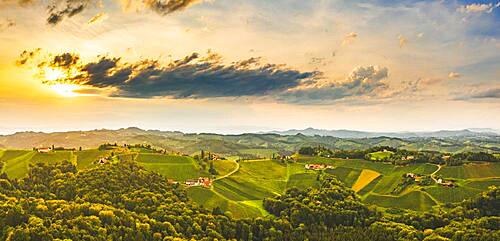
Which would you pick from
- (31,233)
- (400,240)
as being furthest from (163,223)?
(400,240)

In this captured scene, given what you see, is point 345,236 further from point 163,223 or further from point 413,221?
point 163,223

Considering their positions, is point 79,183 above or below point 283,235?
above

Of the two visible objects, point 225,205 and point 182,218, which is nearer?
point 182,218

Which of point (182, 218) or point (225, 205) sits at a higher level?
point (225, 205)

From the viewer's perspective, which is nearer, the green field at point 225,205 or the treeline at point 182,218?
the treeline at point 182,218

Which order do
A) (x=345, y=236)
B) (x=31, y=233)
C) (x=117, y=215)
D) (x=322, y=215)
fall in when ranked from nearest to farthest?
1. (x=31, y=233)
2. (x=117, y=215)
3. (x=345, y=236)
4. (x=322, y=215)

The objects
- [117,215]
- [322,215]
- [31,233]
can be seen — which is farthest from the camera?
Result: [322,215]

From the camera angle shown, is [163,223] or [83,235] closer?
[83,235]

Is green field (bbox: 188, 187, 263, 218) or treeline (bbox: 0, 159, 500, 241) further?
green field (bbox: 188, 187, 263, 218)
